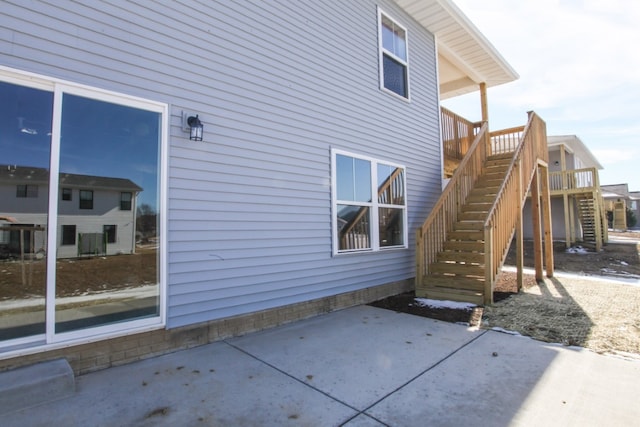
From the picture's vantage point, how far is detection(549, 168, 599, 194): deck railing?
13.6 m

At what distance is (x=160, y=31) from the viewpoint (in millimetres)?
3252

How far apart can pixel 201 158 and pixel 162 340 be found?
1857 mm

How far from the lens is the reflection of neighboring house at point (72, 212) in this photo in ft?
8.82

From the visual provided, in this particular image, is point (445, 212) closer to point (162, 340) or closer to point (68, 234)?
point (162, 340)

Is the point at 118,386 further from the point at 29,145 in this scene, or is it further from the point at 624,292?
the point at 624,292

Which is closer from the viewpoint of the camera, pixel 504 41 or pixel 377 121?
pixel 377 121

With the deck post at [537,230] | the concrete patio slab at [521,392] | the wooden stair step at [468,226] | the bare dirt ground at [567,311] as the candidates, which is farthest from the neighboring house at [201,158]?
the deck post at [537,230]

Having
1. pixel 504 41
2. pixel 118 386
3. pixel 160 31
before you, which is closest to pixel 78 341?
pixel 118 386

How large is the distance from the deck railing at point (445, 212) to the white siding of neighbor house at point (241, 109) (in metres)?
0.69

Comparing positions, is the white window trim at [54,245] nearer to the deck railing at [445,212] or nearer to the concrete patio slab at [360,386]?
the concrete patio slab at [360,386]

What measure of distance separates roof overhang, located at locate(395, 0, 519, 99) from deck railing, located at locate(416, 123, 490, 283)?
2.16 metres

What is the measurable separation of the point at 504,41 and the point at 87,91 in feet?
31.0

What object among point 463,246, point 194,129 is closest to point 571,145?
point 463,246

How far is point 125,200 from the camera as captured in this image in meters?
3.22
